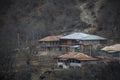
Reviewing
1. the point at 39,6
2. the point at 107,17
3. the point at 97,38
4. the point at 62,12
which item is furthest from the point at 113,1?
the point at 39,6

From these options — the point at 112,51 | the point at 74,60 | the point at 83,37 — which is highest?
the point at 83,37

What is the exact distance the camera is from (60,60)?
7.77 m

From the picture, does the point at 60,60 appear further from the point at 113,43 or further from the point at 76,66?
the point at 113,43

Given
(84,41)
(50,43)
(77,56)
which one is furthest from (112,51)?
(50,43)

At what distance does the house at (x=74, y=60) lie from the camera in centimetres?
741

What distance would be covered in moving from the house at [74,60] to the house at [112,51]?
0.46 metres

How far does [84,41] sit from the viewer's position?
27.8 ft

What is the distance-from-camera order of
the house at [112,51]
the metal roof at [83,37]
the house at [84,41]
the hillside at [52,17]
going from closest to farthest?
the house at [112,51] → the house at [84,41] → the metal roof at [83,37] → the hillside at [52,17]

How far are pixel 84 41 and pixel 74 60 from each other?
105cm

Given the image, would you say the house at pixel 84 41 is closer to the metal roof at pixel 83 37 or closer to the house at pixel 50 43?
the metal roof at pixel 83 37

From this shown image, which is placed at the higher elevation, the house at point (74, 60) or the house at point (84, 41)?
the house at point (84, 41)

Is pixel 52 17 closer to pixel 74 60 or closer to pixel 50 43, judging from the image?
pixel 50 43

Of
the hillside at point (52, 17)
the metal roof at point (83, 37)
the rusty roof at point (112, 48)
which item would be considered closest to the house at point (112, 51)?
the rusty roof at point (112, 48)

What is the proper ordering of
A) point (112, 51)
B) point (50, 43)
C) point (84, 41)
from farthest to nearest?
point (50, 43) → point (84, 41) → point (112, 51)
